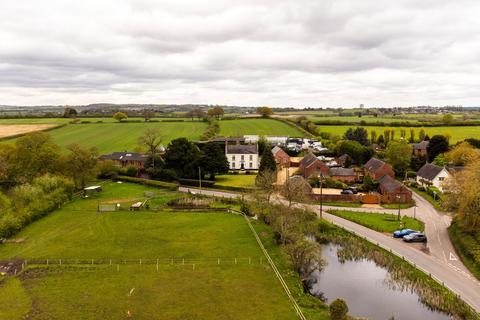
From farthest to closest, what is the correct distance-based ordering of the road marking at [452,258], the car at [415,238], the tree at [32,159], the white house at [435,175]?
the white house at [435,175] < the tree at [32,159] < the car at [415,238] < the road marking at [452,258]

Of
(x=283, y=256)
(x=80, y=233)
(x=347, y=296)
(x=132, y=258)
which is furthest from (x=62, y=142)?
(x=347, y=296)

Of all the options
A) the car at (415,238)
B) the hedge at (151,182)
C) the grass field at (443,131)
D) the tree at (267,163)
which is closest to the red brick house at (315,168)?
the tree at (267,163)

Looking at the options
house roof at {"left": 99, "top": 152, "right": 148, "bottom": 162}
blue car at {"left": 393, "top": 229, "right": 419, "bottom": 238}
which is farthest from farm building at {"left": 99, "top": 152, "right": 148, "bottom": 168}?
blue car at {"left": 393, "top": 229, "right": 419, "bottom": 238}

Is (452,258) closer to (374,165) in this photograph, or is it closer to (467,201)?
(467,201)

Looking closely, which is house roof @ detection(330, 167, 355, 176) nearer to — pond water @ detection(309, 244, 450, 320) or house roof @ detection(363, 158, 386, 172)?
house roof @ detection(363, 158, 386, 172)

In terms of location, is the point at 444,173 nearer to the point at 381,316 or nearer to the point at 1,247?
the point at 381,316

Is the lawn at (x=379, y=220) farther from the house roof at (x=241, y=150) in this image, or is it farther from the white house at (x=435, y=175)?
the house roof at (x=241, y=150)
